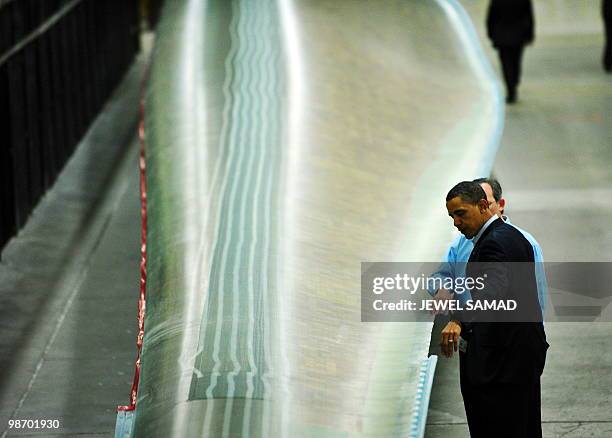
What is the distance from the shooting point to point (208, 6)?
12969 millimetres

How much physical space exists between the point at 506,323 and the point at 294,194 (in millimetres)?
2852

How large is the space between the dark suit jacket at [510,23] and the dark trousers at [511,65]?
0.09 metres

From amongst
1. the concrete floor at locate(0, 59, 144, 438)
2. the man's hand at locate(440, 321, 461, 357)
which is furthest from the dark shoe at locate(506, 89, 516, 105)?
the man's hand at locate(440, 321, 461, 357)

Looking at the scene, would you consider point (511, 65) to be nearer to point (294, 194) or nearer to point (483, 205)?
point (294, 194)

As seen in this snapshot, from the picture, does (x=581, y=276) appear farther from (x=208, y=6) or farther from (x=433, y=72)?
(x=208, y=6)

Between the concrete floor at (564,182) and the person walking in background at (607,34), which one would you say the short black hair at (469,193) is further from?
the person walking in background at (607,34)

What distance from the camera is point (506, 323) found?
515cm

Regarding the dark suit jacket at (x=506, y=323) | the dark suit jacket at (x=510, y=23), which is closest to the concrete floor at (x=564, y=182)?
the dark suit jacket at (x=510, y=23)

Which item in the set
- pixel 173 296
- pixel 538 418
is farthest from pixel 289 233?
pixel 538 418

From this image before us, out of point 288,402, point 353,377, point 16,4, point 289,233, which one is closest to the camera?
point 288,402

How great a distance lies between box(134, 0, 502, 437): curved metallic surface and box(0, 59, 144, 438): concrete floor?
0.88 meters

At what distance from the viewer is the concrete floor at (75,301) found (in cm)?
753

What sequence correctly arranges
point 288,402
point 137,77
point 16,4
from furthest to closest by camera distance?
point 137,77, point 16,4, point 288,402

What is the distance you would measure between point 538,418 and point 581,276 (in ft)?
13.2
